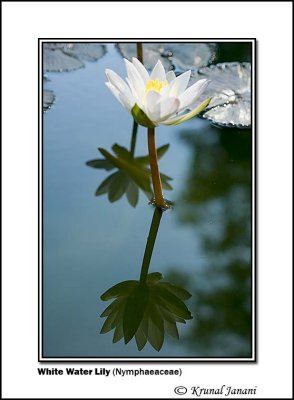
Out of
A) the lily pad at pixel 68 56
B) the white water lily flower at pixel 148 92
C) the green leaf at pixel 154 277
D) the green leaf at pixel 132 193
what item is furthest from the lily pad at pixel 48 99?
the green leaf at pixel 154 277

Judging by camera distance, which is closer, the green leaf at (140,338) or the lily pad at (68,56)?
the green leaf at (140,338)

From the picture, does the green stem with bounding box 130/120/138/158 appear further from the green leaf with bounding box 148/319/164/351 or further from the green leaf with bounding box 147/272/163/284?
the green leaf with bounding box 148/319/164/351

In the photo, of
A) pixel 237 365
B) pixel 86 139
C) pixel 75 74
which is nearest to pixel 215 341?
pixel 237 365

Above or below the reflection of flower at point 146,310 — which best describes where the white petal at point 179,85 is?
above

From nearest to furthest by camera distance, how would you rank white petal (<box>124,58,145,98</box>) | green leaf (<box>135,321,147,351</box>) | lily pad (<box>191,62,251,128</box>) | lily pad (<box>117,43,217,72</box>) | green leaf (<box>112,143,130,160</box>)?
green leaf (<box>135,321,147,351</box>) < white petal (<box>124,58,145,98</box>) < green leaf (<box>112,143,130,160</box>) < lily pad (<box>191,62,251,128</box>) < lily pad (<box>117,43,217,72</box>)

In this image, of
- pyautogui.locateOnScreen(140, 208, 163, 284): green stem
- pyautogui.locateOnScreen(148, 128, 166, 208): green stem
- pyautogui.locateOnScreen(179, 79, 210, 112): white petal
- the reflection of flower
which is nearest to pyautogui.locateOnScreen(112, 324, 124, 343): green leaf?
the reflection of flower

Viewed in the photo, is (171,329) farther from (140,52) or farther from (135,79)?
(140,52)

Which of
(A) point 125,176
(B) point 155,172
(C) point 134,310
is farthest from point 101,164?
(C) point 134,310

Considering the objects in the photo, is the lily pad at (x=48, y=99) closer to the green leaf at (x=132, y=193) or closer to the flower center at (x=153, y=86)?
the green leaf at (x=132, y=193)

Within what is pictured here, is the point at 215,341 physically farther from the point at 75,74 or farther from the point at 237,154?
the point at 75,74
